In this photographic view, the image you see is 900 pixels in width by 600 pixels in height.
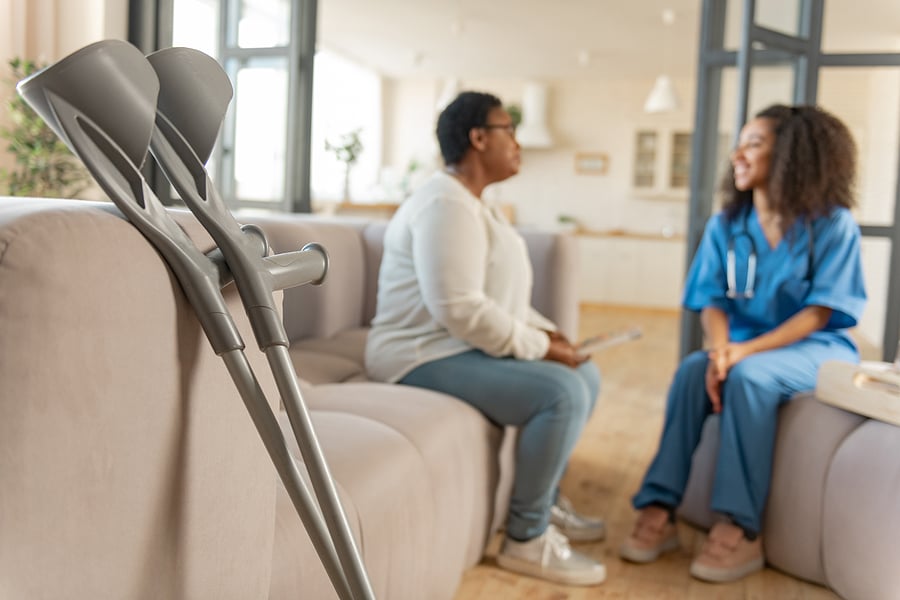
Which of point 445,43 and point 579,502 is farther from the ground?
point 445,43

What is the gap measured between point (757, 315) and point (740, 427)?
407 millimetres

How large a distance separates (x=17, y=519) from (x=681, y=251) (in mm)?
8791

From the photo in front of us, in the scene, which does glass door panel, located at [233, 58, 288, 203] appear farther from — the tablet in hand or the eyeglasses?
the tablet in hand

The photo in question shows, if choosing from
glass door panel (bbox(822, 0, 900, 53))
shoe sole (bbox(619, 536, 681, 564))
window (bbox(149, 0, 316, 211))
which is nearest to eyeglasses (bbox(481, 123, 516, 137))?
shoe sole (bbox(619, 536, 681, 564))

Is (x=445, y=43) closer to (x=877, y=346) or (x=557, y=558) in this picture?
(x=877, y=346)

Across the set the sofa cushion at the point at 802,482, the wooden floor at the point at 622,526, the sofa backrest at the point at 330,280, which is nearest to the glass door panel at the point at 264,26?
the sofa backrest at the point at 330,280

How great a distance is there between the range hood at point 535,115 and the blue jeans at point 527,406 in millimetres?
8068

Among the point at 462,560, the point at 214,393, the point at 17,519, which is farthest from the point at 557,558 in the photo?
the point at 17,519

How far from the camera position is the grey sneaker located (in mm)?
Answer: 2381

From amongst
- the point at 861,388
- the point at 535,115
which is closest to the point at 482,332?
the point at 861,388

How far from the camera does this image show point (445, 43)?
8398 millimetres

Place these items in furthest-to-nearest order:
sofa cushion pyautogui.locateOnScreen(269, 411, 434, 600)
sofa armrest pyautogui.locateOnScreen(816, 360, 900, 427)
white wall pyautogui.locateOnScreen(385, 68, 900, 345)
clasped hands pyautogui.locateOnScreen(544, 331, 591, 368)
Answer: white wall pyautogui.locateOnScreen(385, 68, 900, 345), clasped hands pyautogui.locateOnScreen(544, 331, 591, 368), sofa armrest pyautogui.locateOnScreen(816, 360, 900, 427), sofa cushion pyautogui.locateOnScreen(269, 411, 434, 600)

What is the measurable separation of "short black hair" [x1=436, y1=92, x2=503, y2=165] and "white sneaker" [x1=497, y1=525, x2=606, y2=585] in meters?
0.96

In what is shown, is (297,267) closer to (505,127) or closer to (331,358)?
(505,127)
